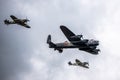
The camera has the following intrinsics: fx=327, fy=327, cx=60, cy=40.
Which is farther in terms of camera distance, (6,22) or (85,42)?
(6,22)

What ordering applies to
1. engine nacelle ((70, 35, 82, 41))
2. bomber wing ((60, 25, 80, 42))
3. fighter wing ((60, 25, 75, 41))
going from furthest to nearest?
1. engine nacelle ((70, 35, 82, 41))
2. bomber wing ((60, 25, 80, 42))
3. fighter wing ((60, 25, 75, 41))

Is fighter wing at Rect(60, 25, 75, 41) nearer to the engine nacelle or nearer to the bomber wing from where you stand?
the bomber wing

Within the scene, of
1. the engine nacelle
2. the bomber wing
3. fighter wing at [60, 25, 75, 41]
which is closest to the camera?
fighter wing at [60, 25, 75, 41]

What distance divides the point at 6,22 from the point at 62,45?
24.7 metres

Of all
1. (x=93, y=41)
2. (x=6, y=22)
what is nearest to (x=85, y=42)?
(x=93, y=41)

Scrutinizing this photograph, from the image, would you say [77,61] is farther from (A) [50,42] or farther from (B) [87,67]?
(A) [50,42]

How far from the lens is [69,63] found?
150125mm

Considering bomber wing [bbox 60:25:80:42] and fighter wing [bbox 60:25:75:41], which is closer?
fighter wing [bbox 60:25:75:41]

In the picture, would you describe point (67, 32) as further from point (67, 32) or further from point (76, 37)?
point (76, 37)

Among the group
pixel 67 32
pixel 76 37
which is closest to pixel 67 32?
pixel 67 32

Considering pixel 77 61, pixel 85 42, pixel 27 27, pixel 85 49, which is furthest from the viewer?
pixel 77 61

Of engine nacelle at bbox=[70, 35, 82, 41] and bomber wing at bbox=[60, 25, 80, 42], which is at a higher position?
bomber wing at bbox=[60, 25, 80, 42]

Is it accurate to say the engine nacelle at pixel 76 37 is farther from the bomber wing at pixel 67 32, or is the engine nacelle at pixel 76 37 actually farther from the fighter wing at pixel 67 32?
the fighter wing at pixel 67 32

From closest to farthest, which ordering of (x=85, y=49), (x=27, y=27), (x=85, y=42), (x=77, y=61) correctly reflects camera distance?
(x=85, y=42) < (x=85, y=49) < (x=27, y=27) < (x=77, y=61)
